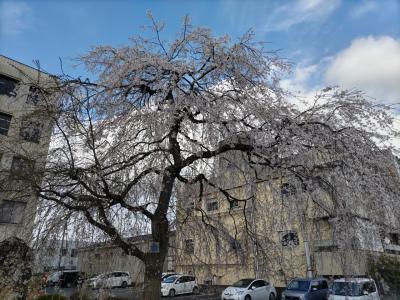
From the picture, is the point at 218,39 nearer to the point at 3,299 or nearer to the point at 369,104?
the point at 369,104

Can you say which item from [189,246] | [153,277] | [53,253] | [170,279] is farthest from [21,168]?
[170,279]

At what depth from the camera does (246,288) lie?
14.0 metres

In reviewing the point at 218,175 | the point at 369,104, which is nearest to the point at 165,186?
the point at 218,175

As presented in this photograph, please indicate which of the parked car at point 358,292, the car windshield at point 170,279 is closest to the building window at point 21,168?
the parked car at point 358,292

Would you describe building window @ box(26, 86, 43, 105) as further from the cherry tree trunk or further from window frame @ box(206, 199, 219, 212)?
window frame @ box(206, 199, 219, 212)

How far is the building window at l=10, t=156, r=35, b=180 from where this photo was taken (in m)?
4.80

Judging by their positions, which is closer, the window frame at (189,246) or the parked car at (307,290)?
the window frame at (189,246)

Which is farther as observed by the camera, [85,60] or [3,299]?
[85,60]

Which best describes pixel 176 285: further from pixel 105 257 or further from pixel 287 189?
pixel 287 189

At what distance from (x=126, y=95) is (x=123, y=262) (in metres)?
4.10

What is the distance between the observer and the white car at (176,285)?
17.9 meters

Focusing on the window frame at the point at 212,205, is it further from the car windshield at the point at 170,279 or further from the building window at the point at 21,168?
the car windshield at the point at 170,279

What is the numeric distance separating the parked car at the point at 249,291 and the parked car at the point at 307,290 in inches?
55.2

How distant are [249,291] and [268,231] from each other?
27.3 feet
